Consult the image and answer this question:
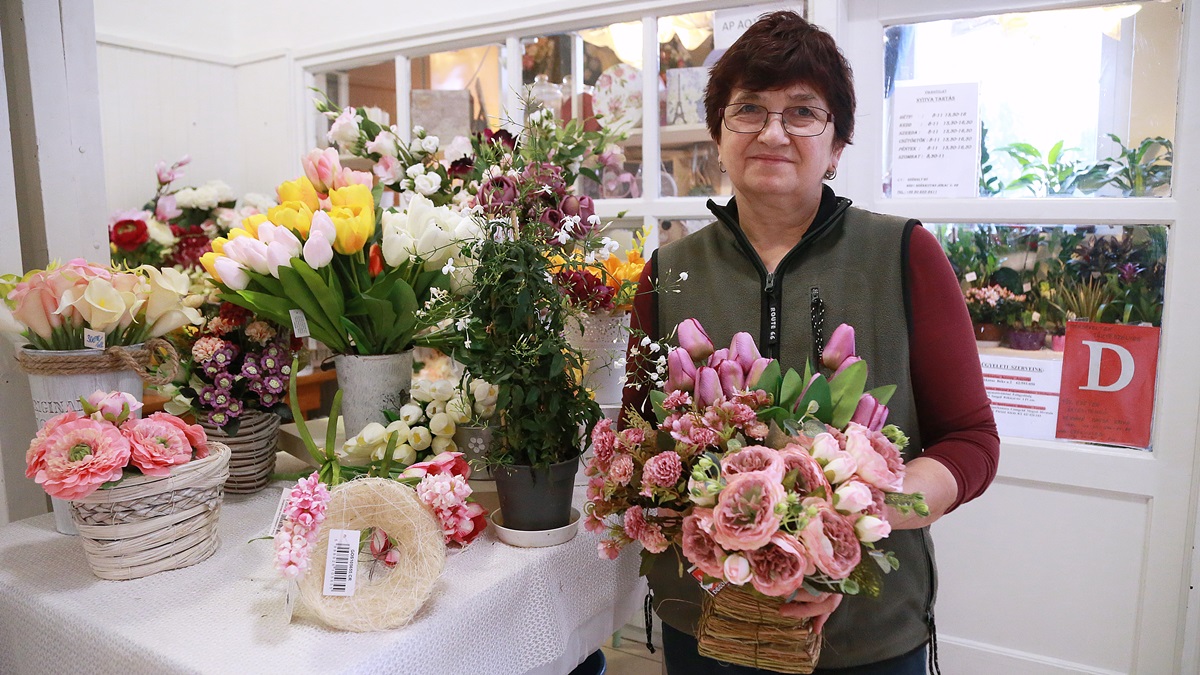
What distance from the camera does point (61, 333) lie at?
1.19 m

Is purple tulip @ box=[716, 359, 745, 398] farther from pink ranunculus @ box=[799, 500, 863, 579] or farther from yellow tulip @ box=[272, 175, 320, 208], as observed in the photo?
yellow tulip @ box=[272, 175, 320, 208]

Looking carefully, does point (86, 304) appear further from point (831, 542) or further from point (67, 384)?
point (831, 542)

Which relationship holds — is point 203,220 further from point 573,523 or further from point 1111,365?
point 1111,365

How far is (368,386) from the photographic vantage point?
1.38 metres

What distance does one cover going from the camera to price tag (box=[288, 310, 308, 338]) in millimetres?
1325

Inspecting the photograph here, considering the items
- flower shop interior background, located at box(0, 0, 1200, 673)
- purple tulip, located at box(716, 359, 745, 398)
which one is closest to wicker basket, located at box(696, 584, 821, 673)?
purple tulip, located at box(716, 359, 745, 398)

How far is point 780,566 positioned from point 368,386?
84cm

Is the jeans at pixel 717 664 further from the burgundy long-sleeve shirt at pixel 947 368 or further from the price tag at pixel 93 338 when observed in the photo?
the price tag at pixel 93 338

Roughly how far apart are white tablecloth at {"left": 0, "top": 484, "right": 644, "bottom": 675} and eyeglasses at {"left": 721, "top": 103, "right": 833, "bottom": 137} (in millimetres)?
663

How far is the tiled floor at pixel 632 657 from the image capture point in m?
2.45

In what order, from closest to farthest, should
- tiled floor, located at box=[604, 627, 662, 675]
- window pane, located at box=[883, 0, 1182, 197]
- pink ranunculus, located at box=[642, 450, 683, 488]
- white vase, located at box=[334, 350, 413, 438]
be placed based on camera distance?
pink ranunculus, located at box=[642, 450, 683, 488] → white vase, located at box=[334, 350, 413, 438] → window pane, located at box=[883, 0, 1182, 197] → tiled floor, located at box=[604, 627, 662, 675]

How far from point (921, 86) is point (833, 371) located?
149 centimetres

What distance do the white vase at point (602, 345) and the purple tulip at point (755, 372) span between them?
381mm

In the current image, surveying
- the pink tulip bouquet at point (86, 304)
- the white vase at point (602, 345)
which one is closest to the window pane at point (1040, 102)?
the white vase at point (602, 345)
